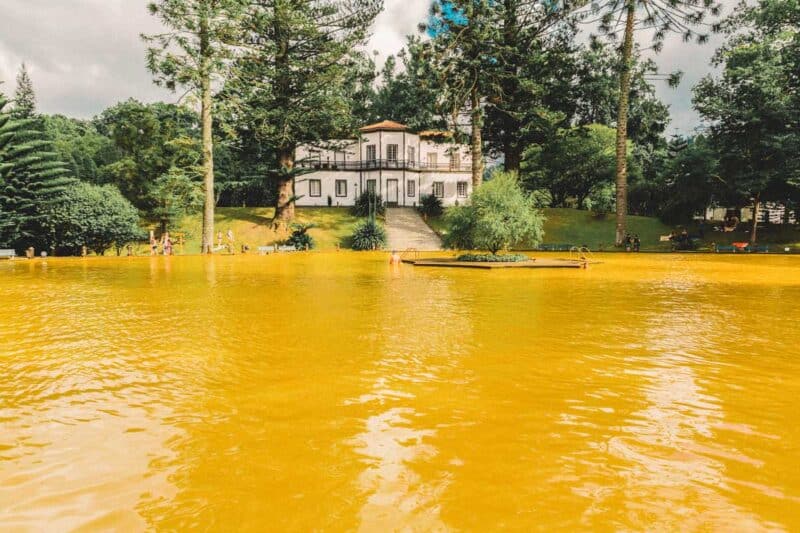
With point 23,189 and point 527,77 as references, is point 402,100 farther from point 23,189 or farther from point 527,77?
point 23,189

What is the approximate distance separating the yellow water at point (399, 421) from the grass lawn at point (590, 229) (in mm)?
32618

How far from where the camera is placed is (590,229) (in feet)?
150

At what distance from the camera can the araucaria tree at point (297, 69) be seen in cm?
4053

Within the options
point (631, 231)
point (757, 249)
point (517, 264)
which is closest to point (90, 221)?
point (517, 264)

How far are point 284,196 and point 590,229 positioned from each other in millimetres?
24807

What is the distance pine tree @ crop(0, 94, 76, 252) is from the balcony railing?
26882 millimetres

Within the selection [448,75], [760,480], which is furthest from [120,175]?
[760,480]

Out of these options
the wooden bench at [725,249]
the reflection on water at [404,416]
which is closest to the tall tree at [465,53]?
the wooden bench at [725,249]

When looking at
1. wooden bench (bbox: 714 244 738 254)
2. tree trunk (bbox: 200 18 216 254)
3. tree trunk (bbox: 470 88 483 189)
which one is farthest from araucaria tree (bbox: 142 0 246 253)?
wooden bench (bbox: 714 244 738 254)

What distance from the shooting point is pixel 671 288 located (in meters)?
16.5

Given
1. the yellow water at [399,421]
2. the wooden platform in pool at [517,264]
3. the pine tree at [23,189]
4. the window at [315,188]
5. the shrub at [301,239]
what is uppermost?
the window at [315,188]

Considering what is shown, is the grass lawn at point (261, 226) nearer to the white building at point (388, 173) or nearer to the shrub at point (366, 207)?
the shrub at point (366, 207)

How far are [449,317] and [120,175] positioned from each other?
4213 centimetres

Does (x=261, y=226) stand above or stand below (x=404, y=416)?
above
